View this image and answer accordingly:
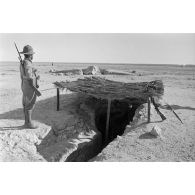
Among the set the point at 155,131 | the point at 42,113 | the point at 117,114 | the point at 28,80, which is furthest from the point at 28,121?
the point at 117,114

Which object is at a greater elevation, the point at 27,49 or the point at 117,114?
the point at 27,49

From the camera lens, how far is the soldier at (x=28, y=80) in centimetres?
783

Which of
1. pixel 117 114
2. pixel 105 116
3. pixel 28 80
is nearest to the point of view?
pixel 28 80

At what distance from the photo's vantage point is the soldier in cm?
783

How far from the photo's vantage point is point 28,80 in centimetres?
802

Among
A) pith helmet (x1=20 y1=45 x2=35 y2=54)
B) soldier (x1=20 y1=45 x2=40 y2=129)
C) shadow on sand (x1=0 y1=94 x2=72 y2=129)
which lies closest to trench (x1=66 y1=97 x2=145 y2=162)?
shadow on sand (x1=0 y1=94 x2=72 y2=129)

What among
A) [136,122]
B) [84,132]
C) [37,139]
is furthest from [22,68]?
[136,122]

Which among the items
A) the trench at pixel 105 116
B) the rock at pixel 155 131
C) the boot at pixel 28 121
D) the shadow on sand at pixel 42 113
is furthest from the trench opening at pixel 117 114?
the boot at pixel 28 121

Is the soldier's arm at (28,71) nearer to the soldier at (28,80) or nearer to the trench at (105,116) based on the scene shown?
the soldier at (28,80)

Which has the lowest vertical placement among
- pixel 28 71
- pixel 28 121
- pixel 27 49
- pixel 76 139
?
pixel 76 139

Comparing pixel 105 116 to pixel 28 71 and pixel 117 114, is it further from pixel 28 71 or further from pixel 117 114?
pixel 28 71

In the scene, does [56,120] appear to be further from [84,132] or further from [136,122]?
[136,122]

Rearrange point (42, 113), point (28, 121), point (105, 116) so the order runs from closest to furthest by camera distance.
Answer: point (28, 121)
point (42, 113)
point (105, 116)

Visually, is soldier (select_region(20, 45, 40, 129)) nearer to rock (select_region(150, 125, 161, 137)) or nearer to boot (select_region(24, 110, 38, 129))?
boot (select_region(24, 110, 38, 129))
